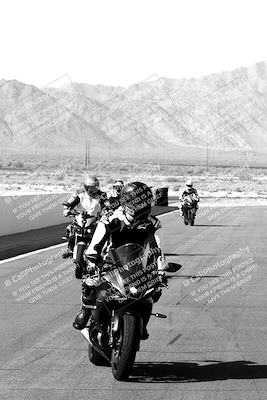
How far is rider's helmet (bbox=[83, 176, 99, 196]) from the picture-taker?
1348cm

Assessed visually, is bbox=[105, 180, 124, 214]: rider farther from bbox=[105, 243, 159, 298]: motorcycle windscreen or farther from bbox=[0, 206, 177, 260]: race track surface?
bbox=[105, 243, 159, 298]: motorcycle windscreen

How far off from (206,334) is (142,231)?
2654 millimetres

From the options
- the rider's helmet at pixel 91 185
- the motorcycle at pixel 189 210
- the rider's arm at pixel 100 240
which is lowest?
→ the motorcycle at pixel 189 210

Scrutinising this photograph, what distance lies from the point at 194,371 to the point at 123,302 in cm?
114

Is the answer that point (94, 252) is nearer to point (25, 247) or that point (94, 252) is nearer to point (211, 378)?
point (211, 378)

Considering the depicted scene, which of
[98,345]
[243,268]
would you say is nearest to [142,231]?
[98,345]

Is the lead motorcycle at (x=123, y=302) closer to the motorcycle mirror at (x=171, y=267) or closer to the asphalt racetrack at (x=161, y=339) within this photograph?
the motorcycle mirror at (x=171, y=267)

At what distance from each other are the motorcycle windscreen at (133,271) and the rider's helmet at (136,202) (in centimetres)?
25

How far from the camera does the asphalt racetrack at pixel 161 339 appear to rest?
6996 millimetres

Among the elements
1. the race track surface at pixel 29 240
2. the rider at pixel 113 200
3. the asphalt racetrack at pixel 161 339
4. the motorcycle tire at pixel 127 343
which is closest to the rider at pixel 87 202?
the rider at pixel 113 200

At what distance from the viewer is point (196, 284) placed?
14109mm

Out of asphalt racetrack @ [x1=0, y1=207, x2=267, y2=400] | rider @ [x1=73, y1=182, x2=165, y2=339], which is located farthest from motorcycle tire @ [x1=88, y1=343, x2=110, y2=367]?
rider @ [x1=73, y1=182, x2=165, y2=339]

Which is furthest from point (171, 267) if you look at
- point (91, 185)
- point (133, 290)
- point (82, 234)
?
point (82, 234)

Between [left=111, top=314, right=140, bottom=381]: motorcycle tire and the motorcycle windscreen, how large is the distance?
219mm
